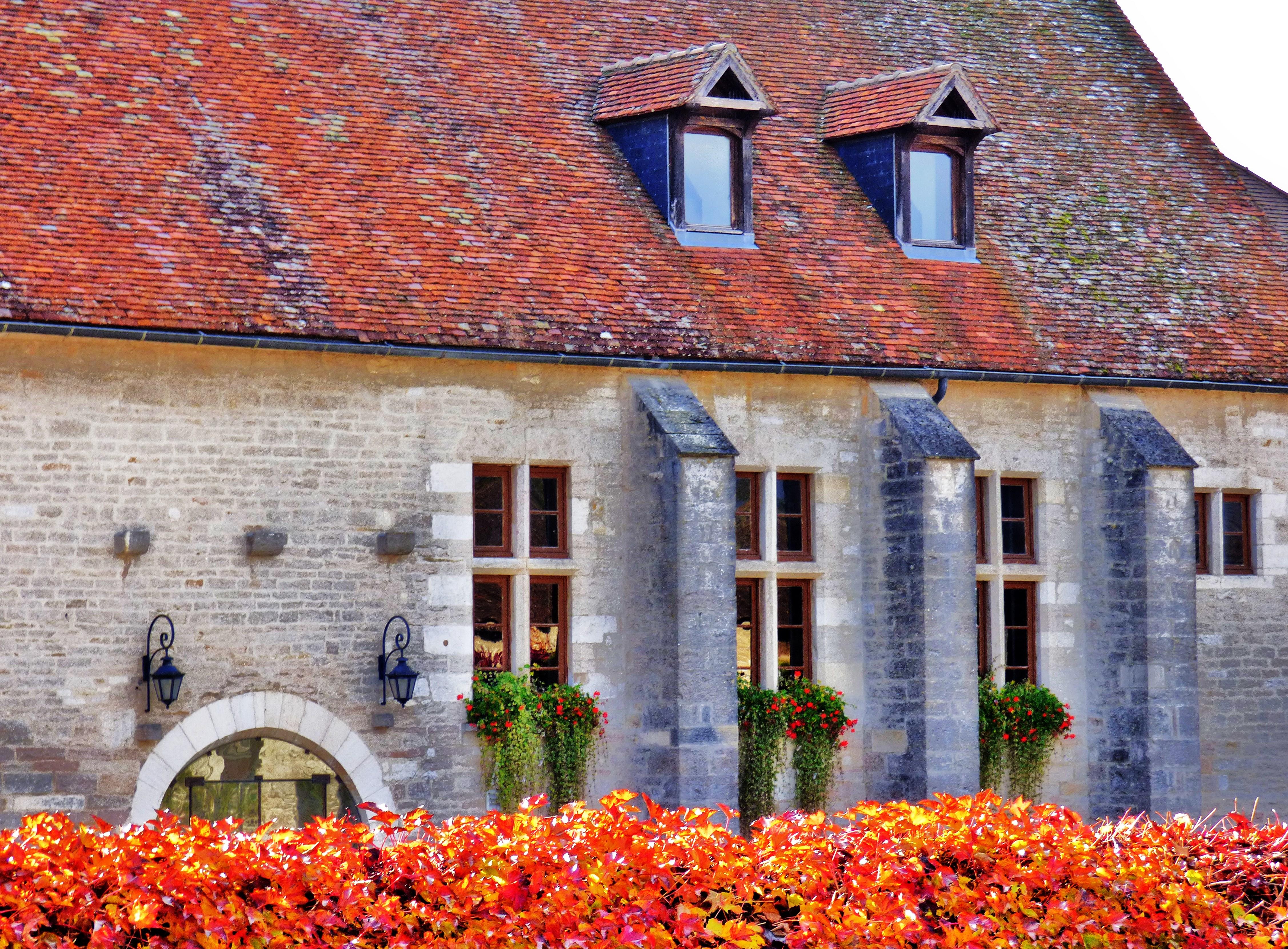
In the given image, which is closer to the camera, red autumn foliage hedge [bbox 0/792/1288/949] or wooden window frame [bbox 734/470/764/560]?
red autumn foliage hedge [bbox 0/792/1288/949]

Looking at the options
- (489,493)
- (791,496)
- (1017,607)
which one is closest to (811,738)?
(791,496)

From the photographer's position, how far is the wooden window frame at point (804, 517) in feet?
58.5

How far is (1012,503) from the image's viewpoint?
62.5 ft

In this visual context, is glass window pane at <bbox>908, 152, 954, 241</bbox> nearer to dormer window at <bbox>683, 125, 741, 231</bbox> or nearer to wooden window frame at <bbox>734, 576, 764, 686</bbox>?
dormer window at <bbox>683, 125, 741, 231</bbox>

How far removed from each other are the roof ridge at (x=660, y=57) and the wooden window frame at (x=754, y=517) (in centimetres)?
391

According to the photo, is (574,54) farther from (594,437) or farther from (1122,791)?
(1122,791)

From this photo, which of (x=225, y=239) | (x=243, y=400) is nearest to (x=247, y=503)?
(x=243, y=400)

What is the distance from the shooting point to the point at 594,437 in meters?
16.8

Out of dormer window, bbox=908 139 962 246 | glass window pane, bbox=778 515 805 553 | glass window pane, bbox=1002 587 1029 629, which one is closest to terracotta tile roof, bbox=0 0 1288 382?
dormer window, bbox=908 139 962 246

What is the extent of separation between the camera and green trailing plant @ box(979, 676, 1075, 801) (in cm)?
1820

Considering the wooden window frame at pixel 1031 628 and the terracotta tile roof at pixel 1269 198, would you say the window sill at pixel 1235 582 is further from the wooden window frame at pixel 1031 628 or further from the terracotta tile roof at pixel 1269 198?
the terracotta tile roof at pixel 1269 198

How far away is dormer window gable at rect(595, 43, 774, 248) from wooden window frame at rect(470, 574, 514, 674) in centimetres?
368

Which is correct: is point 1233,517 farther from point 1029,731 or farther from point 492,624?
point 492,624

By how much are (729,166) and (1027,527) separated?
4.39m
